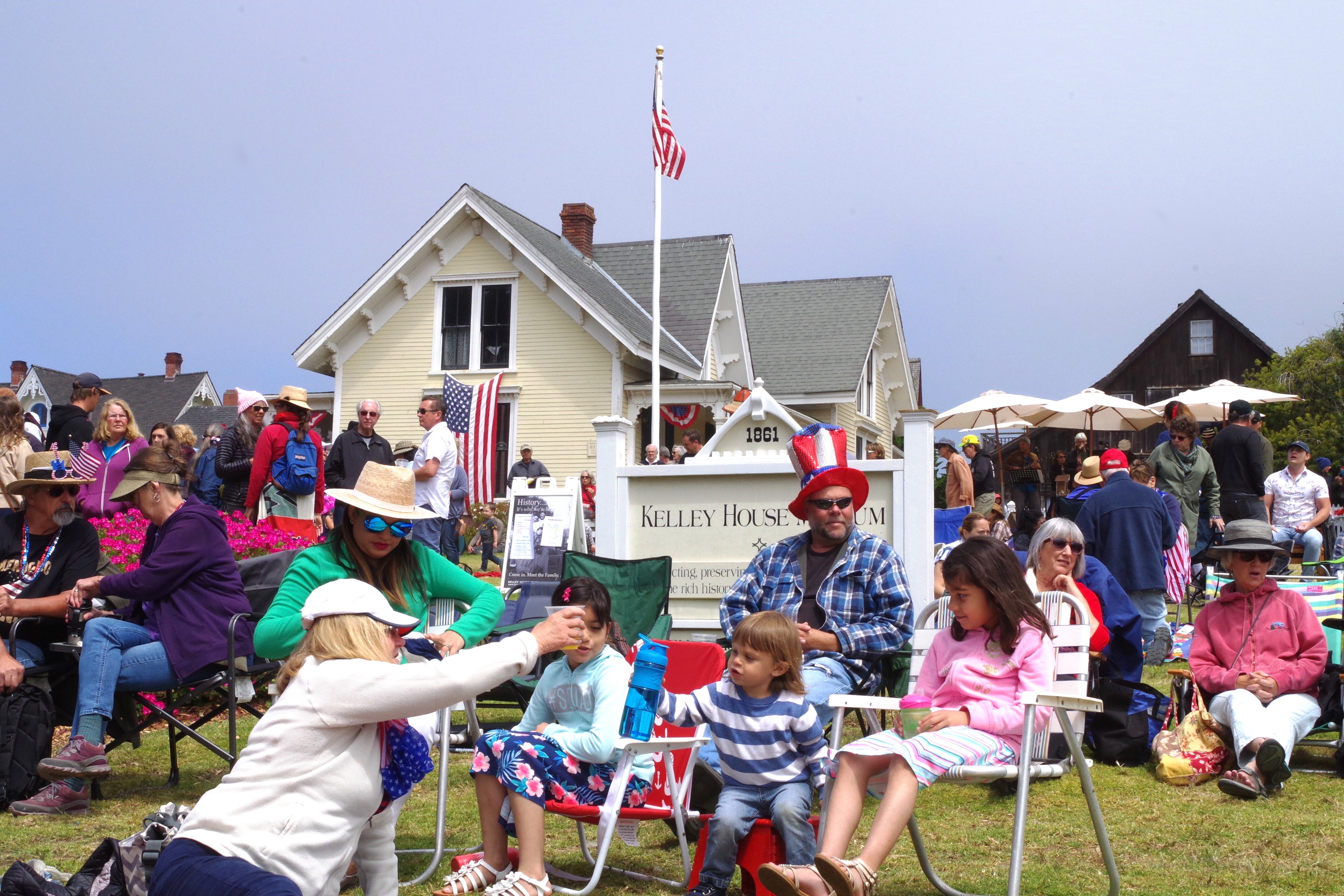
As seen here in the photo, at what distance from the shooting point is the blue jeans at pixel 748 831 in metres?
4.10

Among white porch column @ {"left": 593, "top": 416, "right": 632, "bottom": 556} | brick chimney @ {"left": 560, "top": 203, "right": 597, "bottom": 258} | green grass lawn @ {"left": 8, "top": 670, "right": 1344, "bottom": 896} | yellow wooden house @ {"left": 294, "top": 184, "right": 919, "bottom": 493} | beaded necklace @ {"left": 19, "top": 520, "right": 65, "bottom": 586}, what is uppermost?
brick chimney @ {"left": 560, "top": 203, "right": 597, "bottom": 258}

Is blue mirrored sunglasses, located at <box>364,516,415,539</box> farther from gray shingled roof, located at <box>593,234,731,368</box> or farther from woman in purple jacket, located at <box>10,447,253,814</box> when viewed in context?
gray shingled roof, located at <box>593,234,731,368</box>

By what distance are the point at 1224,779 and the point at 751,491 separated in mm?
3192

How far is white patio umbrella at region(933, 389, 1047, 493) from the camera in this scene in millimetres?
18156

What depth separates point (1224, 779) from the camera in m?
5.65

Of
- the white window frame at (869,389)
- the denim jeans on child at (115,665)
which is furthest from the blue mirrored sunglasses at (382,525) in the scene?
the white window frame at (869,389)

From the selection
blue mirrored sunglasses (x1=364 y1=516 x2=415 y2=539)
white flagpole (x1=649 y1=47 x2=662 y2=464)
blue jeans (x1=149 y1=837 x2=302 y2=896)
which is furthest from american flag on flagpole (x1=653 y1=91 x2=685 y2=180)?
blue jeans (x1=149 y1=837 x2=302 y2=896)

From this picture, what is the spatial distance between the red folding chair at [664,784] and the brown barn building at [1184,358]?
45072 mm

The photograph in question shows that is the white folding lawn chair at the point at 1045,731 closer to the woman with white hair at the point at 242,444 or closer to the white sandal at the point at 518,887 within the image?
the white sandal at the point at 518,887

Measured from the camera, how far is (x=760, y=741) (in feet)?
13.9

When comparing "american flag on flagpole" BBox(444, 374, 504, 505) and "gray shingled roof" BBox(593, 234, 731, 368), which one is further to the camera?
"gray shingled roof" BBox(593, 234, 731, 368)

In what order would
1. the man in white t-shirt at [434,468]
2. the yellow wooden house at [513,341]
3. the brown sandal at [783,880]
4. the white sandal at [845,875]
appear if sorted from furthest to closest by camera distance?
the yellow wooden house at [513,341]
the man in white t-shirt at [434,468]
the brown sandal at [783,880]
the white sandal at [845,875]

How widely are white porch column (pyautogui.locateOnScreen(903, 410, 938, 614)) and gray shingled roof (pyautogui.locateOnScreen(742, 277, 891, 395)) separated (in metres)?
20.0

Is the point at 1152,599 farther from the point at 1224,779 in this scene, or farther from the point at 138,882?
the point at 138,882
